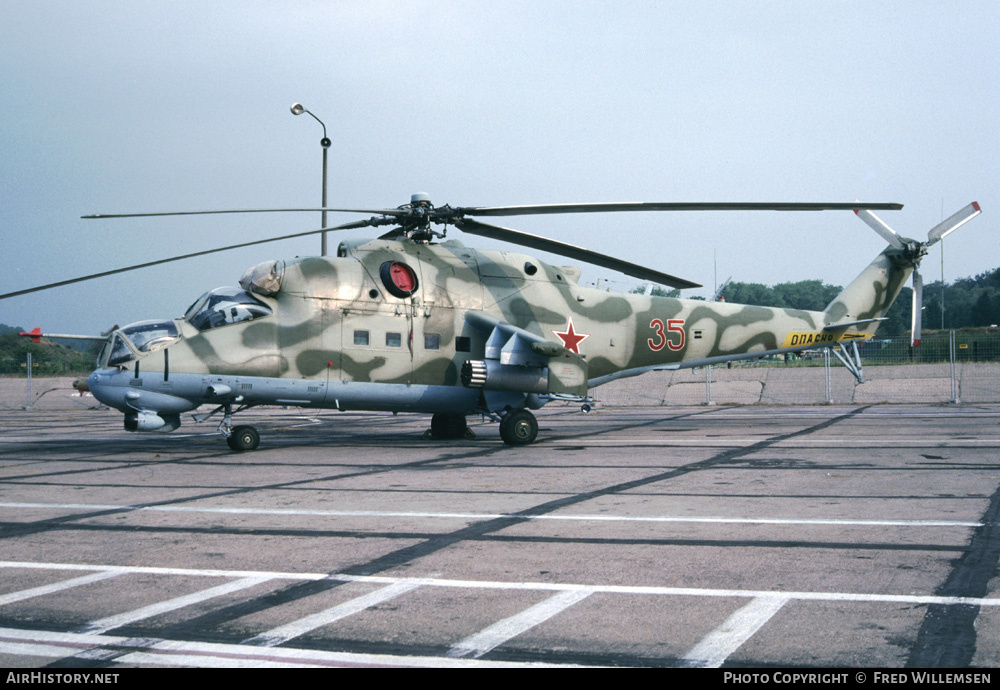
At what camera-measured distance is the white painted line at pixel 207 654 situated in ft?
13.5

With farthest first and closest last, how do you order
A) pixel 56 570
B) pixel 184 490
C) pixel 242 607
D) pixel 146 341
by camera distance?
1. pixel 146 341
2. pixel 184 490
3. pixel 56 570
4. pixel 242 607

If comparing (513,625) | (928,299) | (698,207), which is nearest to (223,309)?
(698,207)

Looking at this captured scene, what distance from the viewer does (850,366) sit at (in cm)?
2159

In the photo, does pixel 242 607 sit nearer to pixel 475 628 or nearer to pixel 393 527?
pixel 475 628

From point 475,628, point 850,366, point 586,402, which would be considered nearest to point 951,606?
point 475,628

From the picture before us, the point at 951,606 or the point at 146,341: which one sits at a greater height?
the point at 146,341

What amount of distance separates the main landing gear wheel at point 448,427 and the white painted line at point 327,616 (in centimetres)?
1268

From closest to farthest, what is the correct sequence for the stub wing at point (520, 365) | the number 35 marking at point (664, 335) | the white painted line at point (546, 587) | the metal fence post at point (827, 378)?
1. the white painted line at point (546, 587)
2. the stub wing at point (520, 365)
3. the number 35 marking at point (664, 335)
4. the metal fence post at point (827, 378)

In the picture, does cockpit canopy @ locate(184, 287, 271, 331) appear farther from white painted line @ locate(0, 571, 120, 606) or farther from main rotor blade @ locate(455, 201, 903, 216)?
white painted line @ locate(0, 571, 120, 606)

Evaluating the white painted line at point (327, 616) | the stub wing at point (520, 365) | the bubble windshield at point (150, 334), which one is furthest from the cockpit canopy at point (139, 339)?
the white painted line at point (327, 616)

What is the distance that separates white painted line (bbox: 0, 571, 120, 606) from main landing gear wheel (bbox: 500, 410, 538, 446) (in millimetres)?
10526

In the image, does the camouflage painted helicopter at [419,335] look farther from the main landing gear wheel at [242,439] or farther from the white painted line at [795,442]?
the white painted line at [795,442]

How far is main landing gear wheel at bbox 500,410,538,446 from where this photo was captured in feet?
53.2
